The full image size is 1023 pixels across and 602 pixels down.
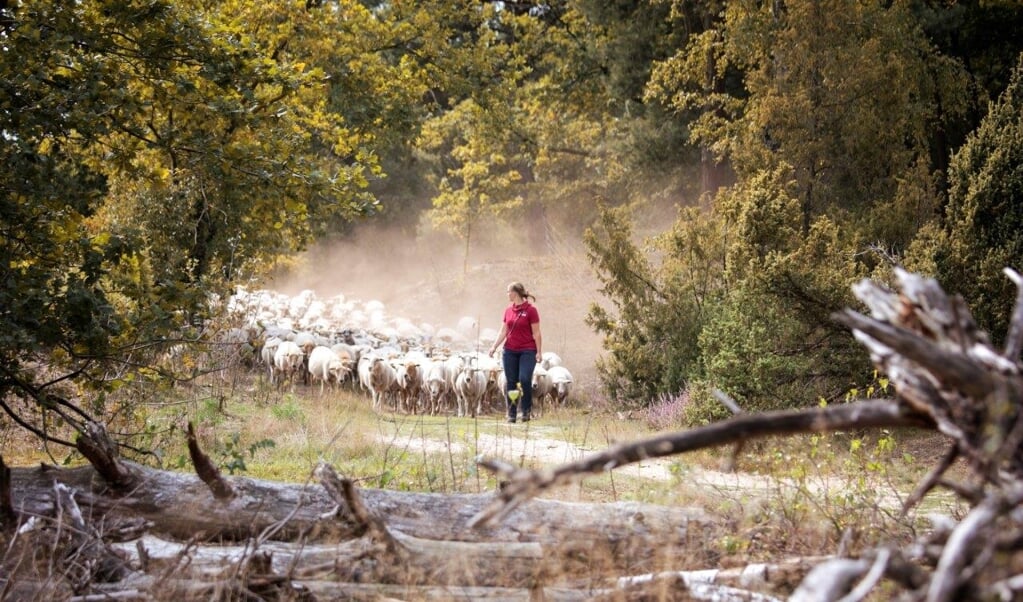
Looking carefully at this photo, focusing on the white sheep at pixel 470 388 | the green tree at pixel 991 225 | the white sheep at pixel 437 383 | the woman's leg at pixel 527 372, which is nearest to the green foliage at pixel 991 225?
the green tree at pixel 991 225

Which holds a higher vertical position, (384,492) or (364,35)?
(364,35)

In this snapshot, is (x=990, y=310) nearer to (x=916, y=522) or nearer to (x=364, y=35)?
(x=916, y=522)

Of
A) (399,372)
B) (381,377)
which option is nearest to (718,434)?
(399,372)

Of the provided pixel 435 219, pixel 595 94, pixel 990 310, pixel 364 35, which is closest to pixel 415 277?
pixel 435 219

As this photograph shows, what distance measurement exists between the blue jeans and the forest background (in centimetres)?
209

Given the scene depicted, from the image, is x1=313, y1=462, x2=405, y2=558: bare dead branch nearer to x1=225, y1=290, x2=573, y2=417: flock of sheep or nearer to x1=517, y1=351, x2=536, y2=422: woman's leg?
x1=517, y1=351, x2=536, y2=422: woman's leg

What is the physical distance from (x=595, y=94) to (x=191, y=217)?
16.5m

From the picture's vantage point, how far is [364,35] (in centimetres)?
2206

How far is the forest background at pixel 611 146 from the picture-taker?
736 cm

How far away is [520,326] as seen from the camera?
583 inches

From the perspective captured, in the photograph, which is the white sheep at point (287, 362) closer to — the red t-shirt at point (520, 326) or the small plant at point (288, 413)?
the red t-shirt at point (520, 326)

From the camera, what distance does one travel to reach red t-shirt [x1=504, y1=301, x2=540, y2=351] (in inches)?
581

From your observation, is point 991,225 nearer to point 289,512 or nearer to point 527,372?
point 527,372

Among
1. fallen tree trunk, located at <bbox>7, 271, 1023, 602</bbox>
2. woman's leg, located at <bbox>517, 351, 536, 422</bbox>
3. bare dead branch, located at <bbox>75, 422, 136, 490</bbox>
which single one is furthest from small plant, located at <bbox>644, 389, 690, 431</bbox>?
bare dead branch, located at <bbox>75, 422, 136, 490</bbox>
